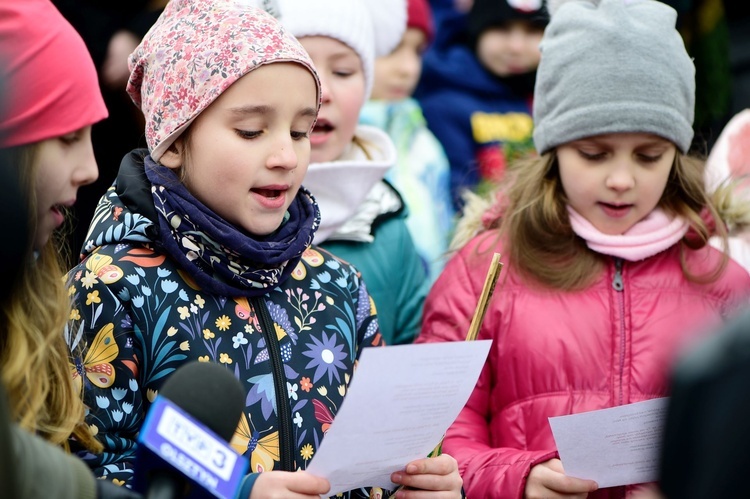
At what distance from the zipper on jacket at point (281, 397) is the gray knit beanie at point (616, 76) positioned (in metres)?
1.26

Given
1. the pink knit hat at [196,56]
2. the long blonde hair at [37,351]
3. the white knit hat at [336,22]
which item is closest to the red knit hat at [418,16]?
the white knit hat at [336,22]

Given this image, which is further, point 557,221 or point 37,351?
point 557,221

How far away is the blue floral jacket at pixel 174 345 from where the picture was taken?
8.26 feet

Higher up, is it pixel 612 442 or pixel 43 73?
pixel 43 73

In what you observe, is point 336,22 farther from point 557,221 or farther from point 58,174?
point 58,174

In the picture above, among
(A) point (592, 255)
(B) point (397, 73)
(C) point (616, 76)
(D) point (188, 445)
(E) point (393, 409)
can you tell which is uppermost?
(C) point (616, 76)

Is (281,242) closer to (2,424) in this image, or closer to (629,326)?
(629,326)

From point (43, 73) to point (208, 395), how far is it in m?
0.93

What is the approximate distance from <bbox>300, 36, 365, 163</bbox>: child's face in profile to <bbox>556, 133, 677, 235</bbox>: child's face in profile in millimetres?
766

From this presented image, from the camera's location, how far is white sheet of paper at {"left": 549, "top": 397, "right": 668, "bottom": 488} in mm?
2826

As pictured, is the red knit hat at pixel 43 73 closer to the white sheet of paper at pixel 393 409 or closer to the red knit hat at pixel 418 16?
the white sheet of paper at pixel 393 409

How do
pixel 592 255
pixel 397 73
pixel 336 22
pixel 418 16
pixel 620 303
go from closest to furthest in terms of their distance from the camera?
pixel 620 303
pixel 592 255
pixel 336 22
pixel 397 73
pixel 418 16

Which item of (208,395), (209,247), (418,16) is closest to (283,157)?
(209,247)

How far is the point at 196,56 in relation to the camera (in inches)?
108
